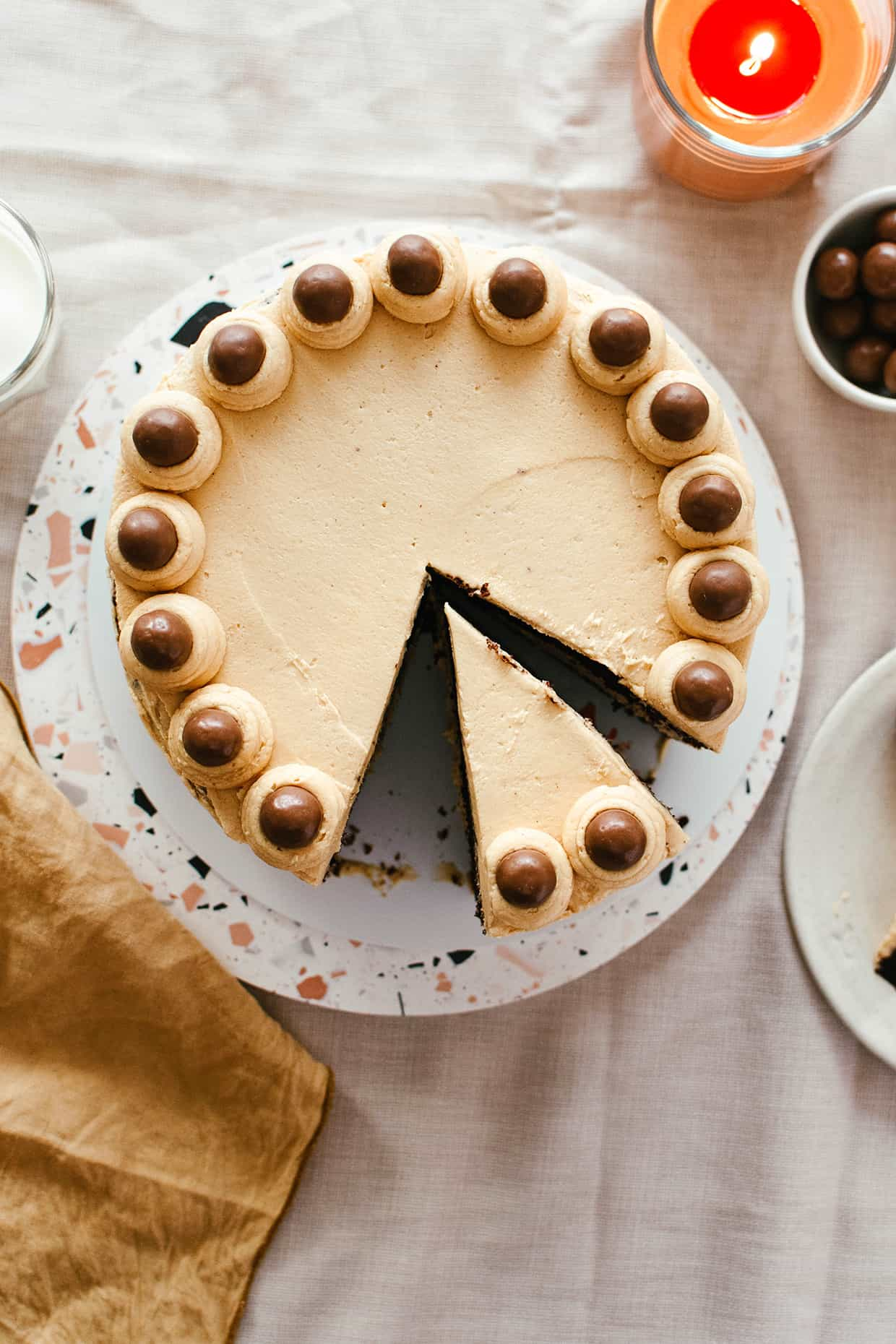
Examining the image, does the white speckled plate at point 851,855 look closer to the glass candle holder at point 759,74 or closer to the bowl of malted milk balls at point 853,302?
the bowl of malted milk balls at point 853,302

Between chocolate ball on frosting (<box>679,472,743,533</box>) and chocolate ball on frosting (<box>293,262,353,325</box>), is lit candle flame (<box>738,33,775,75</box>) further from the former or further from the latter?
chocolate ball on frosting (<box>293,262,353,325</box>)

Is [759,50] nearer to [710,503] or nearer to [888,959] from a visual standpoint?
[710,503]

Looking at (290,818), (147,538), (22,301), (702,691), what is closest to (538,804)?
(702,691)

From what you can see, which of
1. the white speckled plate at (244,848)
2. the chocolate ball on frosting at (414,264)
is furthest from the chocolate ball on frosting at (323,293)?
the white speckled plate at (244,848)

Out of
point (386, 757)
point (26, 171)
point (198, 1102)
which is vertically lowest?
point (198, 1102)

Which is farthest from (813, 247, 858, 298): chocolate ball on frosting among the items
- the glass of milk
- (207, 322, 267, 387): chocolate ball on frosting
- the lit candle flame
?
the glass of milk

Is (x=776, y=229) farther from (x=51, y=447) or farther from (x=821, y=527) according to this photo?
(x=51, y=447)

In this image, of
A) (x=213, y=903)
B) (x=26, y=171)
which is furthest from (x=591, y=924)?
(x=26, y=171)
